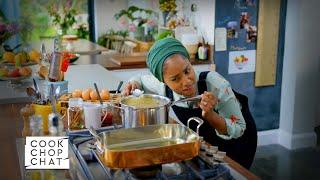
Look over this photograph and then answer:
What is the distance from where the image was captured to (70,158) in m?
1.28

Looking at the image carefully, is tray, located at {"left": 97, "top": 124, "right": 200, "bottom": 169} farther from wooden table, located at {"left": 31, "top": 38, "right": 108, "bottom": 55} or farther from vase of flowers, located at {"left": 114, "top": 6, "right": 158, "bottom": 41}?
vase of flowers, located at {"left": 114, "top": 6, "right": 158, "bottom": 41}

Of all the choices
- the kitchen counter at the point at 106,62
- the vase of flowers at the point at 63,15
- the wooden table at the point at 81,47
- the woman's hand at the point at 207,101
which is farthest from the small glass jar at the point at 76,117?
the vase of flowers at the point at 63,15

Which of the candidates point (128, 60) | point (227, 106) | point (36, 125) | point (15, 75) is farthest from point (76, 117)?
point (128, 60)

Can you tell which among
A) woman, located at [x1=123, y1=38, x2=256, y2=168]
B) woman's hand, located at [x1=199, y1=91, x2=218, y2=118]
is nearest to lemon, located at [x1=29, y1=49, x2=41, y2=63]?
woman, located at [x1=123, y1=38, x2=256, y2=168]

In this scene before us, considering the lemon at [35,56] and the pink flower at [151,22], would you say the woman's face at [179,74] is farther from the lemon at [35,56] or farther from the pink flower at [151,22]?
the pink flower at [151,22]

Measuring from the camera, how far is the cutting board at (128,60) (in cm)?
329

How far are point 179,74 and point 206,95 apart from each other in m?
0.18

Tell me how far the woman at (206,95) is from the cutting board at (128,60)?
1566mm

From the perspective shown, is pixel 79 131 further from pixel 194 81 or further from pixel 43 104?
pixel 194 81

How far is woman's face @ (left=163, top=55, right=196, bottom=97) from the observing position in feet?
4.98

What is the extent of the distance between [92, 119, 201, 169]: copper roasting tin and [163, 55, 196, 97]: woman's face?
0.30 m

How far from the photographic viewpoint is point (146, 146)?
120 cm

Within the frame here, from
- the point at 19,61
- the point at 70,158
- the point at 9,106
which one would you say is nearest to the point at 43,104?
the point at 70,158

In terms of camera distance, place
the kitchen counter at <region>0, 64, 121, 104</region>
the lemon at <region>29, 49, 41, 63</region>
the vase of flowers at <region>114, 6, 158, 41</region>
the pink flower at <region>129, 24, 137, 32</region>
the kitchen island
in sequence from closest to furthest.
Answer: the kitchen island < the kitchen counter at <region>0, 64, 121, 104</region> < the lemon at <region>29, 49, 41, 63</region> < the vase of flowers at <region>114, 6, 158, 41</region> < the pink flower at <region>129, 24, 137, 32</region>
